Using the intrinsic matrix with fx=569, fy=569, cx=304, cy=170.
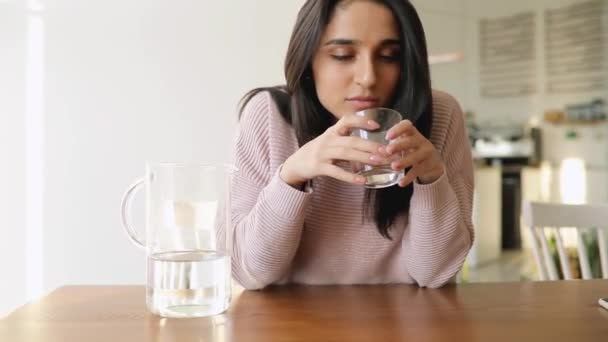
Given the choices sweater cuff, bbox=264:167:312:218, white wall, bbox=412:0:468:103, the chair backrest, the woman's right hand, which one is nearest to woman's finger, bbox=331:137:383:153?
the woman's right hand

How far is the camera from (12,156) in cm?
169

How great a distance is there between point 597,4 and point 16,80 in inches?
191

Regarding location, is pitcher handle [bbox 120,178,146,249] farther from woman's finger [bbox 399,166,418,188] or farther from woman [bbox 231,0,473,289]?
woman's finger [bbox 399,166,418,188]

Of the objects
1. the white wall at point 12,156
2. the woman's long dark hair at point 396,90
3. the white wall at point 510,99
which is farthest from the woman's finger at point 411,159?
the white wall at point 510,99

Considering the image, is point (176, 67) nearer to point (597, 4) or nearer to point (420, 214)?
point (420, 214)

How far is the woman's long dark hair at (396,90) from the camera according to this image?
952 millimetres

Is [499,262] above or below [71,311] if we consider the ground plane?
below

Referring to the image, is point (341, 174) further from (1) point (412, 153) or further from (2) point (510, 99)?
(2) point (510, 99)

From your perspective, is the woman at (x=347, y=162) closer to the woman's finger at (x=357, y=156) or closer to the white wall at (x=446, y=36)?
the woman's finger at (x=357, y=156)

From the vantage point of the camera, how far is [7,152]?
169 centimetres

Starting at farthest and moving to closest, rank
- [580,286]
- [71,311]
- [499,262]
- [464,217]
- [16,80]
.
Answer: [499,262], [16,80], [464,217], [580,286], [71,311]

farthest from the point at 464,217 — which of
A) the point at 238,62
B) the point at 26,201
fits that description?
the point at 26,201

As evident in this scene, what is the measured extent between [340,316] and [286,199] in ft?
0.73

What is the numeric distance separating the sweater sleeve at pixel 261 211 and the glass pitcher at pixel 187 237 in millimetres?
94
